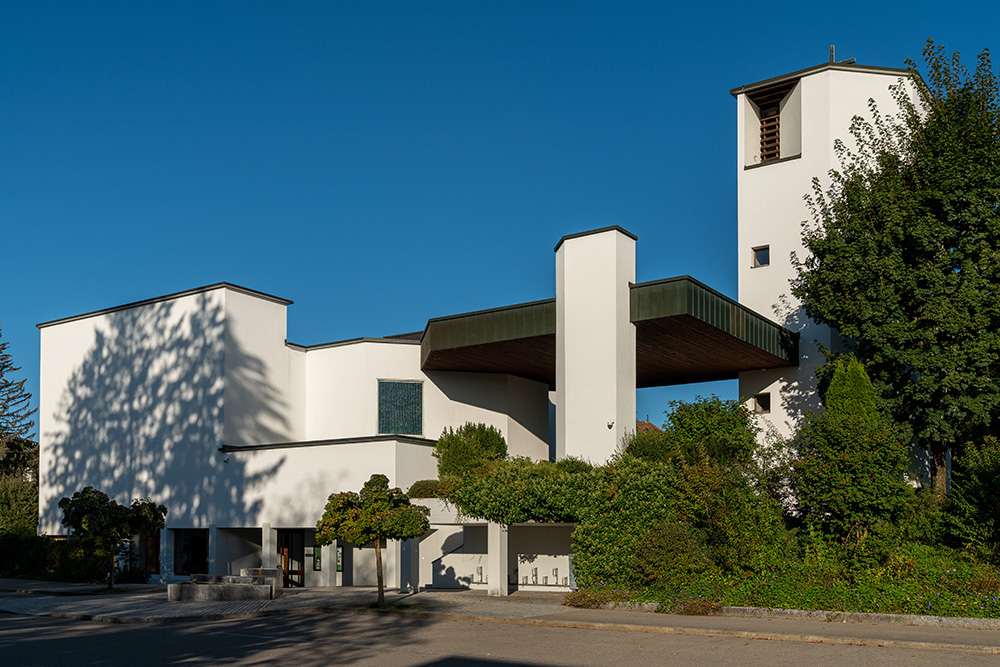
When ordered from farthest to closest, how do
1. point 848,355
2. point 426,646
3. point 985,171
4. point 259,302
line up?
point 259,302
point 848,355
point 985,171
point 426,646

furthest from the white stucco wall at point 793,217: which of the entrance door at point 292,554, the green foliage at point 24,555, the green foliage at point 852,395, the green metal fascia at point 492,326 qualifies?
the green foliage at point 24,555

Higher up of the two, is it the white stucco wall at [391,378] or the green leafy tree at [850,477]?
the white stucco wall at [391,378]

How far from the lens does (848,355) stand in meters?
24.8

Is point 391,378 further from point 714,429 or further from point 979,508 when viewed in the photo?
point 979,508

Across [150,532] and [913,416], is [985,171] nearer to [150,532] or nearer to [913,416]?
[913,416]

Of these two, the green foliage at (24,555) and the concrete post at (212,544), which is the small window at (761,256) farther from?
the green foliage at (24,555)

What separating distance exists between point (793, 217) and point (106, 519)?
78.5 feet

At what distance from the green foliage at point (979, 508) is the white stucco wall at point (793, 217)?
718cm

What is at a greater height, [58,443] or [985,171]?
[985,171]

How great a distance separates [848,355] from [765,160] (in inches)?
354

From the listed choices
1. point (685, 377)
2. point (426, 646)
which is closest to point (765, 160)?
point (685, 377)

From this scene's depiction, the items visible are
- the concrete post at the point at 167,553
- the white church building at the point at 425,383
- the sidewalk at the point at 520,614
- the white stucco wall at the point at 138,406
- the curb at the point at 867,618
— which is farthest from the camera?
the concrete post at the point at 167,553

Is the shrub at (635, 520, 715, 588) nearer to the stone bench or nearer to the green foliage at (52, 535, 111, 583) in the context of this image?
the stone bench

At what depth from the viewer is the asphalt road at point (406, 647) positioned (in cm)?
1272
